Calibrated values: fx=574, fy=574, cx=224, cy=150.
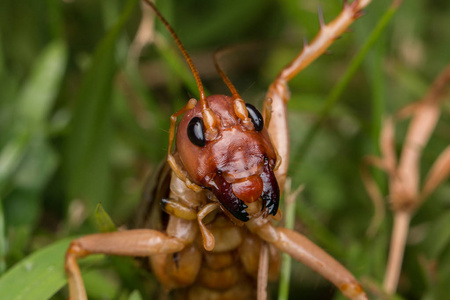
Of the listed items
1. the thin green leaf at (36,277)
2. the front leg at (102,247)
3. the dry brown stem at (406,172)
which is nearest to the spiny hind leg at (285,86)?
the front leg at (102,247)

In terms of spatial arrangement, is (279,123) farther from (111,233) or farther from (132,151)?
(132,151)

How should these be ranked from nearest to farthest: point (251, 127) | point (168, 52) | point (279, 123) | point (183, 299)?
point (251, 127)
point (279, 123)
point (183, 299)
point (168, 52)

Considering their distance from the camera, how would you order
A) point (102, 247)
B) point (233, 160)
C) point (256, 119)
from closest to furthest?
point (233, 160), point (256, 119), point (102, 247)

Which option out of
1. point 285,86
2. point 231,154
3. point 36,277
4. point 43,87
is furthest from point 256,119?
point 43,87

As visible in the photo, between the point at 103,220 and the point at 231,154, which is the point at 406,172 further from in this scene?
the point at 103,220

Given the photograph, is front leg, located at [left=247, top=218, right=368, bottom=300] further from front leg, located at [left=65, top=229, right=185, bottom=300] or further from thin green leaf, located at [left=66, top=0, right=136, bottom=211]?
thin green leaf, located at [left=66, top=0, right=136, bottom=211]

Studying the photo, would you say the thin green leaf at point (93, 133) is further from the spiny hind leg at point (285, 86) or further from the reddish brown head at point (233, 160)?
the reddish brown head at point (233, 160)

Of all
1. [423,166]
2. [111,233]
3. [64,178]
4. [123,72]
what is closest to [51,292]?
[111,233]
